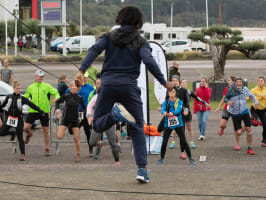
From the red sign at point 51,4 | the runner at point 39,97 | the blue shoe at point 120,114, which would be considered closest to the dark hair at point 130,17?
the blue shoe at point 120,114

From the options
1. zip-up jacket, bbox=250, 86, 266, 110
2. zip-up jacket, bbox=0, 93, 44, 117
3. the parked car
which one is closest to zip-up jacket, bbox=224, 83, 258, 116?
zip-up jacket, bbox=250, 86, 266, 110

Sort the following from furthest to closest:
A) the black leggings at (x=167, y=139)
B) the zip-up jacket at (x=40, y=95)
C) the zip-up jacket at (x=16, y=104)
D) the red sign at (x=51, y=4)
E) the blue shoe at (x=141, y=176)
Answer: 1. the red sign at (x=51, y=4)
2. the zip-up jacket at (x=40, y=95)
3. the zip-up jacket at (x=16, y=104)
4. the black leggings at (x=167, y=139)
5. the blue shoe at (x=141, y=176)

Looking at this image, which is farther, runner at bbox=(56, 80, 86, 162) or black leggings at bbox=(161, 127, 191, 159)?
runner at bbox=(56, 80, 86, 162)

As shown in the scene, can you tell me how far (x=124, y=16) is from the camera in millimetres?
6016

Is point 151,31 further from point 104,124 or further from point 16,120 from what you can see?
point 104,124

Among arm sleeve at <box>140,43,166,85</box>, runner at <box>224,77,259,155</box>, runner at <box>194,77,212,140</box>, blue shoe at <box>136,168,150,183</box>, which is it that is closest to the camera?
arm sleeve at <box>140,43,166,85</box>

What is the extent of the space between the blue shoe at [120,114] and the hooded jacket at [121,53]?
0.96ft

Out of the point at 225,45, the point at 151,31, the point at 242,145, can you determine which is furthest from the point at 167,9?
the point at 242,145

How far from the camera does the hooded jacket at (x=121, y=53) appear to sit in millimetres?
5973

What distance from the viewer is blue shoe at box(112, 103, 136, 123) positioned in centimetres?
611

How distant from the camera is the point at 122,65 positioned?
6.00 metres

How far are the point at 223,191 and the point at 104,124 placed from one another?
1.42m

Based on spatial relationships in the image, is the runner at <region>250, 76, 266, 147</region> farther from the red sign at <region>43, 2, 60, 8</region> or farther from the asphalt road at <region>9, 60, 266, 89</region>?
the red sign at <region>43, 2, 60, 8</region>

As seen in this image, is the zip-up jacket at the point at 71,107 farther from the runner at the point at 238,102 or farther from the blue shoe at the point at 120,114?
the blue shoe at the point at 120,114
